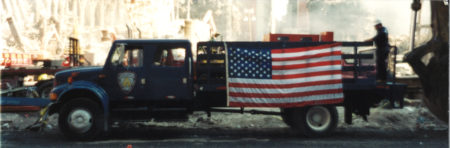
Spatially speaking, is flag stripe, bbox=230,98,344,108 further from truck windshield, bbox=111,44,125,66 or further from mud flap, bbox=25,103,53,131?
mud flap, bbox=25,103,53,131

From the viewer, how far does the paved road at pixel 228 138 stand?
Result: 6.28 metres

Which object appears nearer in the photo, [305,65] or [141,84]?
[141,84]

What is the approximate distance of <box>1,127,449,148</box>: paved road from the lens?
247 inches

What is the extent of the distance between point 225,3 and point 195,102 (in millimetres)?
15854

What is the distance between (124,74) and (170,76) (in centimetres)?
91

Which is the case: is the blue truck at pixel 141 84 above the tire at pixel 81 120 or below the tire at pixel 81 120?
above

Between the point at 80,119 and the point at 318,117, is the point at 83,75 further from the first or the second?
the point at 318,117

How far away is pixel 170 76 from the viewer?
265 inches

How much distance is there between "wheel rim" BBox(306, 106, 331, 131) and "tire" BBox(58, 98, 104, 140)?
13.7 feet

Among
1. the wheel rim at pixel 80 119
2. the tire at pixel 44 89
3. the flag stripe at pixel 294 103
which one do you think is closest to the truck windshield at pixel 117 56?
the wheel rim at pixel 80 119

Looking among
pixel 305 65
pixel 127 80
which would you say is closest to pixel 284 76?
pixel 305 65

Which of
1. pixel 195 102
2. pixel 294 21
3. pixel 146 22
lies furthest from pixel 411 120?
pixel 294 21

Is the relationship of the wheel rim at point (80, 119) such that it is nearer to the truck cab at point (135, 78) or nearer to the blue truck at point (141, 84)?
the blue truck at point (141, 84)

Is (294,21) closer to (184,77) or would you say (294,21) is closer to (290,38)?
(290,38)
